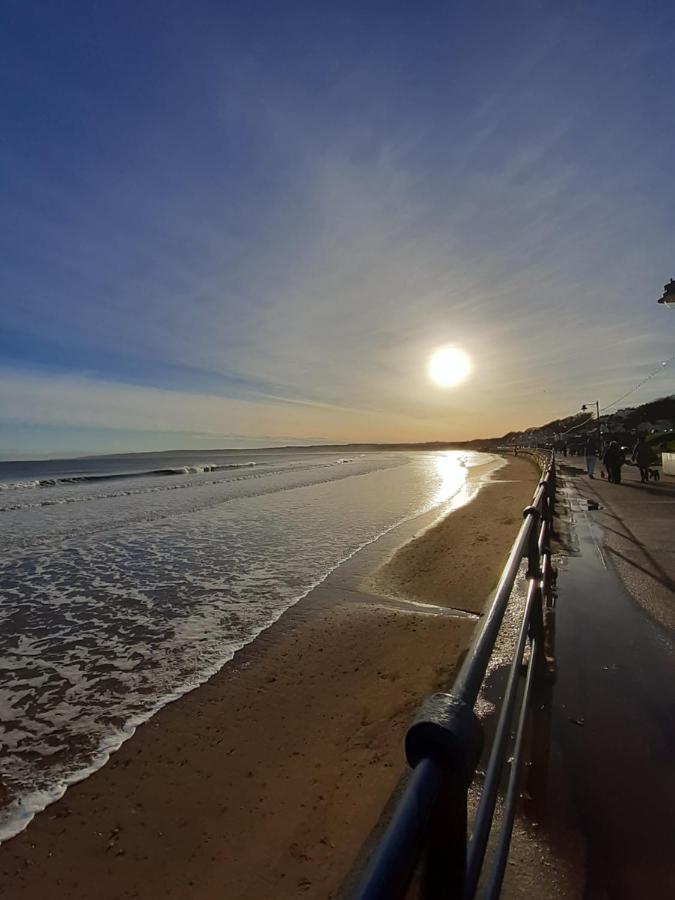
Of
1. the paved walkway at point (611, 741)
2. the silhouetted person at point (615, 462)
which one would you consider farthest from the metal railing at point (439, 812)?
the silhouetted person at point (615, 462)

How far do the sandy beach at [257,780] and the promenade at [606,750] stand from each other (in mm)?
1185

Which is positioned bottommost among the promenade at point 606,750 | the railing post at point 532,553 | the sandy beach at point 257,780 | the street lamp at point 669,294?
the sandy beach at point 257,780

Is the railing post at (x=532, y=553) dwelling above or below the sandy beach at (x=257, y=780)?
above

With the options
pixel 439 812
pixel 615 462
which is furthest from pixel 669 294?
pixel 439 812

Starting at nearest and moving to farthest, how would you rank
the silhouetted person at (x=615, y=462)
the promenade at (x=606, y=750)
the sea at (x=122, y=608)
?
the promenade at (x=606, y=750) < the sea at (x=122, y=608) < the silhouetted person at (x=615, y=462)

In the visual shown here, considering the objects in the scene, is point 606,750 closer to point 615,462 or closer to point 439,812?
point 439,812

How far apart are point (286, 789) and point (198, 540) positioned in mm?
10844

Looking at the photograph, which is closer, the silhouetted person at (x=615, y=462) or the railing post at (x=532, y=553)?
the railing post at (x=532, y=553)

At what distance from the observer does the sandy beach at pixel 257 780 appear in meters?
3.21

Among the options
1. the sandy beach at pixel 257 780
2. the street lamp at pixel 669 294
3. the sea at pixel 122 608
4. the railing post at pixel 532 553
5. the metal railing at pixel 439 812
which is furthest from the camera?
the street lamp at pixel 669 294

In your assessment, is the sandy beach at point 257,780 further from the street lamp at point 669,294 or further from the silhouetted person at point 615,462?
the silhouetted person at point 615,462

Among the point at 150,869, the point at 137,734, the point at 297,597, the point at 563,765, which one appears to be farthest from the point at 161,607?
the point at 563,765

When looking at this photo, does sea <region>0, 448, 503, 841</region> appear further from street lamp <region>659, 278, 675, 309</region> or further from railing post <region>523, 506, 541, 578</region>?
street lamp <region>659, 278, 675, 309</region>

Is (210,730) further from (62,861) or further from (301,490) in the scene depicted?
(301,490)
